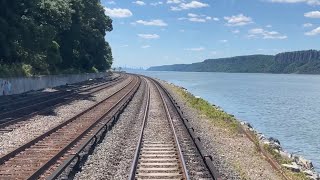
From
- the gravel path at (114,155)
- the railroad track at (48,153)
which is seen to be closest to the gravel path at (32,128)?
the railroad track at (48,153)

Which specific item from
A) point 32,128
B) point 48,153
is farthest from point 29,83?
point 48,153

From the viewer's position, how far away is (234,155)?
1647 cm

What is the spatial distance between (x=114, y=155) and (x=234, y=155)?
4.41 m

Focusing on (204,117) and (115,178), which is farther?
(204,117)

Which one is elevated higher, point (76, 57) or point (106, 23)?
point (106, 23)

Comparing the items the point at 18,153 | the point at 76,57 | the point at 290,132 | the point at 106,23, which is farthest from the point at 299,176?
the point at 106,23

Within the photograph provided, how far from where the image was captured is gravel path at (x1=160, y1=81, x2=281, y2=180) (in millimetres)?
13492

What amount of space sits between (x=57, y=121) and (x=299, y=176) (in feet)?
41.3

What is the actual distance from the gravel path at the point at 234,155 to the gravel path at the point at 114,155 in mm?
2775

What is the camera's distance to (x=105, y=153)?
1514cm

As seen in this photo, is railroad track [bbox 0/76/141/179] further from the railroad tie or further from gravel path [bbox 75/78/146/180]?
the railroad tie

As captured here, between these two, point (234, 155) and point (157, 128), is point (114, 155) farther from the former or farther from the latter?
point (157, 128)

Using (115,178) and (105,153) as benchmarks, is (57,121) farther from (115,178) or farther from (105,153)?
(115,178)

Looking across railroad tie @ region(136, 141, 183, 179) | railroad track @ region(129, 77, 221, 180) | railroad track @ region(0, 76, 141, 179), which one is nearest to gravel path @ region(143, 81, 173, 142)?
railroad track @ region(129, 77, 221, 180)
